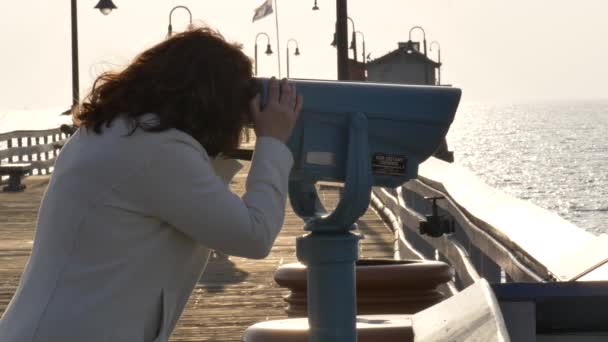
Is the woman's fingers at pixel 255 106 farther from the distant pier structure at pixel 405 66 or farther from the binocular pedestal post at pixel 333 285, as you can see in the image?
the distant pier structure at pixel 405 66

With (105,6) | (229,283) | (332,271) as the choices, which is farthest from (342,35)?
(332,271)

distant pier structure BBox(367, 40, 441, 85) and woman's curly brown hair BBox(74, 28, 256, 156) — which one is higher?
distant pier structure BBox(367, 40, 441, 85)

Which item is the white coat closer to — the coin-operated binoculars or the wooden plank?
the coin-operated binoculars

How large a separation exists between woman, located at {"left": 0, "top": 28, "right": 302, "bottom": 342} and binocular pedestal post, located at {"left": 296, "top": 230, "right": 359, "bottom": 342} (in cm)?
28

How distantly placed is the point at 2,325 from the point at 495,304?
3.24 ft

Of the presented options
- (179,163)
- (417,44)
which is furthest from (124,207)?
(417,44)

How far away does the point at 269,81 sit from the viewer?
3105 mm

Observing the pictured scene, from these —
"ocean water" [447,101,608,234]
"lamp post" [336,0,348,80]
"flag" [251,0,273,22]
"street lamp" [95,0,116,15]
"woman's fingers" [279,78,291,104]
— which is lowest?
"ocean water" [447,101,608,234]

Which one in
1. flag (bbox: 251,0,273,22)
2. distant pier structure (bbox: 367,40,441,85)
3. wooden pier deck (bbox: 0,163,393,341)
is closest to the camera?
wooden pier deck (bbox: 0,163,393,341)

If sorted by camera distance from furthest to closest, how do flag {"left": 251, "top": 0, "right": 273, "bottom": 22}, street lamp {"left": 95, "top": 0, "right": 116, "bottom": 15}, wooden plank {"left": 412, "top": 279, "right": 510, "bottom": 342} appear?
flag {"left": 251, "top": 0, "right": 273, "bottom": 22}, street lamp {"left": 95, "top": 0, "right": 116, "bottom": 15}, wooden plank {"left": 412, "top": 279, "right": 510, "bottom": 342}

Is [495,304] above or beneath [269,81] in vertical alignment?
beneath

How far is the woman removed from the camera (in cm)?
288

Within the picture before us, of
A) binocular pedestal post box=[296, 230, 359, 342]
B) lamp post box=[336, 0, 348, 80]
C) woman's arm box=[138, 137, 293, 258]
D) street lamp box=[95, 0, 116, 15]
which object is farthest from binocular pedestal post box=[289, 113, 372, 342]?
street lamp box=[95, 0, 116, 15]

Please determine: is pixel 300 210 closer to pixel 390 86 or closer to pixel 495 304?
pixel 390 86
